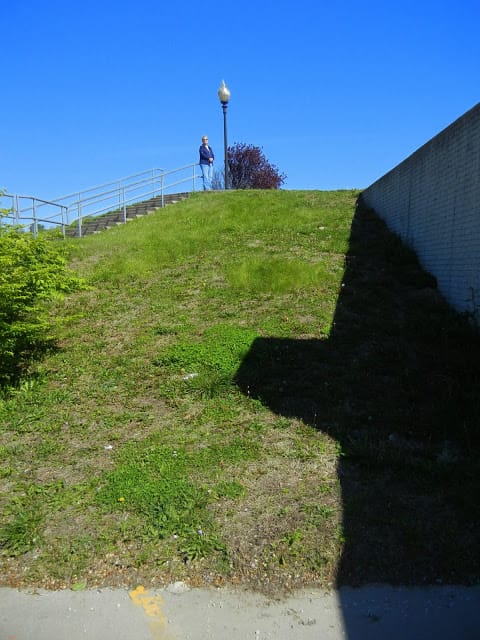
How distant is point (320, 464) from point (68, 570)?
2.00m

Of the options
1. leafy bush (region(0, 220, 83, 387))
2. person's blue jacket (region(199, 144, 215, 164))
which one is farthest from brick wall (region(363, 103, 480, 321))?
person's blue jacket (region(199, 144, 215, 164))

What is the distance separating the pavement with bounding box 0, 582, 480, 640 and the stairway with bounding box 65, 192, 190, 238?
13.3 meters

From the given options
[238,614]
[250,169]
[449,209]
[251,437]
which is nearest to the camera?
[238,614]

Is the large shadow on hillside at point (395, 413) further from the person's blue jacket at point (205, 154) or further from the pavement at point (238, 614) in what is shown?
the person's blue jacket at point (205, 154)

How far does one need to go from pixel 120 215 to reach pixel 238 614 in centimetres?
1568

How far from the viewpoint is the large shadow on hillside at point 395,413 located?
10.5 ft

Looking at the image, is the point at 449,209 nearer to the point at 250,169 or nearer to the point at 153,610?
the point at 153,610

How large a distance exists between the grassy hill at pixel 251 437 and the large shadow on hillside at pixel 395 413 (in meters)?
0.02

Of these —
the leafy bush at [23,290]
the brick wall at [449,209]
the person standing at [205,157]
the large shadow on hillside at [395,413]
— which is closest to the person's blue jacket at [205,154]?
the person standing at [205,157]

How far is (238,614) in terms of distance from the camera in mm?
2844

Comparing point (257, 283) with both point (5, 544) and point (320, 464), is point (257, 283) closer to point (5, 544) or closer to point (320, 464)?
point (320, 464)

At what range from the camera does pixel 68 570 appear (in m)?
3.19

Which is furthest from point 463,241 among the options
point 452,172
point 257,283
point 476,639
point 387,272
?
→ point 476,639

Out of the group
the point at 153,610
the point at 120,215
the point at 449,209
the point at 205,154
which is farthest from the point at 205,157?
the point at 153,610
